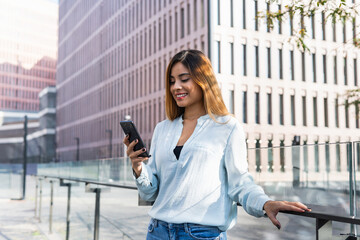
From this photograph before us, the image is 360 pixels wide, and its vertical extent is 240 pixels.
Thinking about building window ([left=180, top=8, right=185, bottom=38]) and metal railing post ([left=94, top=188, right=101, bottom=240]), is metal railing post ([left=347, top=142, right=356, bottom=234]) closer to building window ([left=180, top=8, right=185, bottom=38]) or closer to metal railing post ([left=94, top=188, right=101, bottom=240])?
metal railing post ([left=94, top=188, right=101, bottom=240])

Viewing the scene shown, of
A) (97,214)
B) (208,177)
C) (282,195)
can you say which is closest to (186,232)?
(208,177)

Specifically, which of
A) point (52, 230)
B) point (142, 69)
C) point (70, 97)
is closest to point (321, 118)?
point (142, 69)

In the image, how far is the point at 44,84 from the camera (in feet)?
385

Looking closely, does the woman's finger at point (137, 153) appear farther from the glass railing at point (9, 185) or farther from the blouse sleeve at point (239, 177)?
the glass railing at point (9, 185)

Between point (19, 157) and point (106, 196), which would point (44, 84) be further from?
point (106, 196)

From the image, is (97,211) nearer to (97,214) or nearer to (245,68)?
(97,214)

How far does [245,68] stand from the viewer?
35375 millimetres

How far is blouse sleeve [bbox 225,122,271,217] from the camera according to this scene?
77.9 inches

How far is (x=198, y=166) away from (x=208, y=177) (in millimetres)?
68

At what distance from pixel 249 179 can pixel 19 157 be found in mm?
90298

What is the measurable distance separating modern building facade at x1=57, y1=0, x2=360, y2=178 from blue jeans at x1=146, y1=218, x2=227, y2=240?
75.1 feet

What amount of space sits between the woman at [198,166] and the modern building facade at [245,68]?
22768 mm

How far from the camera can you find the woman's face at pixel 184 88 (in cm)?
224

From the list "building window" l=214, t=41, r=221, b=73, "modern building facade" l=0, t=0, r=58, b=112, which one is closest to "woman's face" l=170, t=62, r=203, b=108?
"building window" l=214, t=41, r=221, b=73
